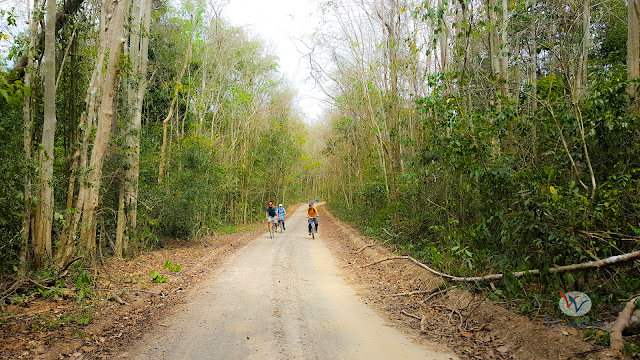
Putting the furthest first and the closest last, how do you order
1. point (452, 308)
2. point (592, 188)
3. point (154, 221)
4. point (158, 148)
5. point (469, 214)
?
point (158, 148)
point (154, 221)
point (469, 214)
point (452, 308)
point (592, 188)

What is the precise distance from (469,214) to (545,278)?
3.45m

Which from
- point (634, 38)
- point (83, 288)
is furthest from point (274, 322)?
point (634, 38)

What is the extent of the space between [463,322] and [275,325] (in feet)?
8.72

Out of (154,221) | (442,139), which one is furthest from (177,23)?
(442,139)

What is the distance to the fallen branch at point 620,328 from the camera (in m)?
3.46

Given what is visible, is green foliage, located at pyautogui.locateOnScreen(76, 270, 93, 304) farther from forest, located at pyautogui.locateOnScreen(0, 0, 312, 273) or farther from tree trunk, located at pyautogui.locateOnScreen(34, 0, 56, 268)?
tree trunk, located at pyautogui.locateOnScreen(34, 0, 56, 268)

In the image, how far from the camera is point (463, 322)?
518 cm

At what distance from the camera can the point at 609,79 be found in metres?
5.41

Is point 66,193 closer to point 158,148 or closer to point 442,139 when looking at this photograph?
point 158,148

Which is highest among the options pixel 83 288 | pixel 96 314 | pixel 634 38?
pixel 634 38

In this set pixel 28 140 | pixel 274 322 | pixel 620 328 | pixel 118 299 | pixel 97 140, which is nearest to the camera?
pixel 620 328

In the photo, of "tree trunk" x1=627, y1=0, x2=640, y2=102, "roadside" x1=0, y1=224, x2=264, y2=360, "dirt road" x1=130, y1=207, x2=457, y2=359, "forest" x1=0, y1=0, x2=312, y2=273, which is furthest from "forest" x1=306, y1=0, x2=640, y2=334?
"forest" x1=0, y1=0, x2=312, y2=273

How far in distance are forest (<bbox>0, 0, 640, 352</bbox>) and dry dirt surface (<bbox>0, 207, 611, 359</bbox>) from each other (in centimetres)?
69

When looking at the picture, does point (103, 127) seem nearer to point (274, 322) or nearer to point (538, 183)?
point (274, 322)
